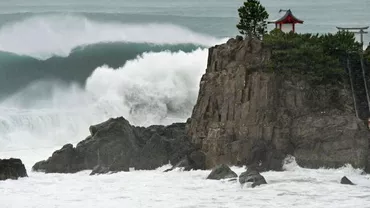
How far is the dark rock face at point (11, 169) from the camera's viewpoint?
1468 inches

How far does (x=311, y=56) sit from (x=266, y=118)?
3.81m

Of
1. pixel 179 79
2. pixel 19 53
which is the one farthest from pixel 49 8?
pixel 179 79

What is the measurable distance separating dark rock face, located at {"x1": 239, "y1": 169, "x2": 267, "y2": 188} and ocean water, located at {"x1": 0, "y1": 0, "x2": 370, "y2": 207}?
44 cm

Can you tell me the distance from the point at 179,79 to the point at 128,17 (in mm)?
41448

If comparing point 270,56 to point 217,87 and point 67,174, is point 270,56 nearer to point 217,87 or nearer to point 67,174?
point 217,87

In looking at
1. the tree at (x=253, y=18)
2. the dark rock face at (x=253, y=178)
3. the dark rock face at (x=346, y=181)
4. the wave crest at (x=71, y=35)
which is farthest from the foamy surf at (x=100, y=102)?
the dark rock face at (x=346, y=181)

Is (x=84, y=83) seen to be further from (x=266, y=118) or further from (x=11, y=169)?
(x=266, y=118)

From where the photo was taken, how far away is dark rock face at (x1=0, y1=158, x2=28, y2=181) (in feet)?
122

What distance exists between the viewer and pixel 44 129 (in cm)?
4784

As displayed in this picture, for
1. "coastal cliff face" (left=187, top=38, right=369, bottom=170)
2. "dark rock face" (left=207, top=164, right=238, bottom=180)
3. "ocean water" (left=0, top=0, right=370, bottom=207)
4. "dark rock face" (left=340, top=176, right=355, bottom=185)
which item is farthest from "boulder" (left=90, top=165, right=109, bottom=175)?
"dark rock face" (left=340, top=176, right=355, bottom=185)

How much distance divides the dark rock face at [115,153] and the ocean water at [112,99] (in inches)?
37.7

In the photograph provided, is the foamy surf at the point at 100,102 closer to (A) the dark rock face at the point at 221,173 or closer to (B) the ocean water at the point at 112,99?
(B) the ocean water at the point at 112,99

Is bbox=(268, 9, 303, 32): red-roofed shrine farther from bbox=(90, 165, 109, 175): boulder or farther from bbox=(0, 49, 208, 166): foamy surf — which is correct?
bbox=(90, 165, 109, 175): boulder

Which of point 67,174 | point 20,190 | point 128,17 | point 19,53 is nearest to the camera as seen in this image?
point 20,190
